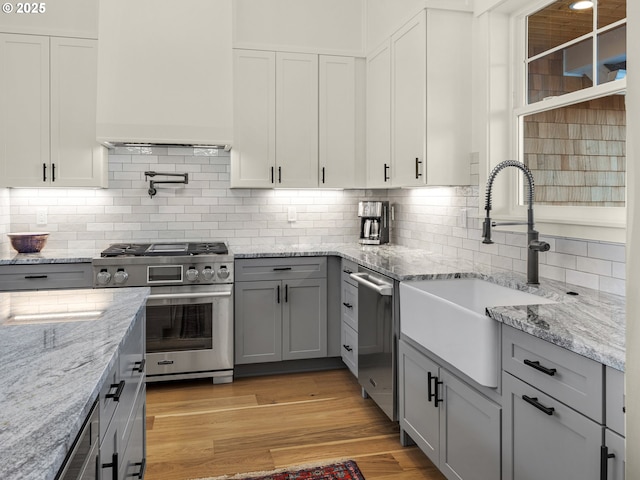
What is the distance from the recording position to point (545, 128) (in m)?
2.72

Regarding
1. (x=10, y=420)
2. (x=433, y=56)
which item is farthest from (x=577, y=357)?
(x=433, y=56)

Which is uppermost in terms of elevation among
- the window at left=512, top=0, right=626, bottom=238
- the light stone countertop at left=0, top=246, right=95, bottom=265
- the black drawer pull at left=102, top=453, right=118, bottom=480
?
the window at left=512, top=0, right=626, bottom=238

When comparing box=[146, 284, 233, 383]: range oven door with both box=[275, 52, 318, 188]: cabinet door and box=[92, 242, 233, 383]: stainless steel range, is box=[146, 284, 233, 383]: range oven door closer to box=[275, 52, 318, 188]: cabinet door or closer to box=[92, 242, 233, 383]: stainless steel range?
box=[92, 242, 233, 383]: stainless steel range

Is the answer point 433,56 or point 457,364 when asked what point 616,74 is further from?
point 457,364

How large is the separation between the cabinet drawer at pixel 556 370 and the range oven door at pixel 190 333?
2.35 meters

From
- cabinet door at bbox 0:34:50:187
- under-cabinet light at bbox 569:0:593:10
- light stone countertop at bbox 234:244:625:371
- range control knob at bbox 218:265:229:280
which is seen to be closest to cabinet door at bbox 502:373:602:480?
light stone countertop at bbox 234:244:625:371

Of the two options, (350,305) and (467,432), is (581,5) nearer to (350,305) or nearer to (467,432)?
(467,432)

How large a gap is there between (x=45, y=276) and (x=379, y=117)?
105 inches

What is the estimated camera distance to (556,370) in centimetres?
150

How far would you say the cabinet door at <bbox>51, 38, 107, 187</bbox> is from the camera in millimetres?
3701

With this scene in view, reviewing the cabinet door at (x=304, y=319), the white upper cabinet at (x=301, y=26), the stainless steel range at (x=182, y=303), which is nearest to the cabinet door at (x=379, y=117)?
the white upper cabinet at (x=301, y=26)

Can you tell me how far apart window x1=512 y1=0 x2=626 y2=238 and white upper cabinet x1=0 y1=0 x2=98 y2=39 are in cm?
299

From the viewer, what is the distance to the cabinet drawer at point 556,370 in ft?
4.43

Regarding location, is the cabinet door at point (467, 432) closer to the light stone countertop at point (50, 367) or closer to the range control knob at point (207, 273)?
the light stone countertop at point (50, 367)
